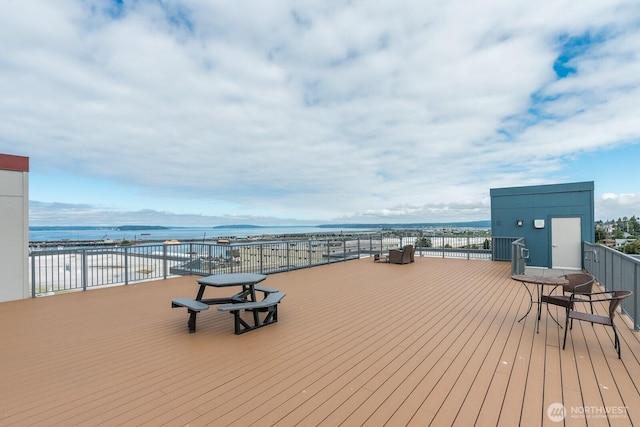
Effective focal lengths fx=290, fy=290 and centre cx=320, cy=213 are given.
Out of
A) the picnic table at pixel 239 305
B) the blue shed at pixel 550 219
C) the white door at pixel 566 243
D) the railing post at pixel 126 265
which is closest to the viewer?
the picnic table at pixel 239 305

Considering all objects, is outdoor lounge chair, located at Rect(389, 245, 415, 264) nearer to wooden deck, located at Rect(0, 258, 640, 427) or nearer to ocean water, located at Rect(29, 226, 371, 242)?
wooden deck, located at Rect(0, 258, 640, 427)

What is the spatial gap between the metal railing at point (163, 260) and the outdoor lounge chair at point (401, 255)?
6.50 feet

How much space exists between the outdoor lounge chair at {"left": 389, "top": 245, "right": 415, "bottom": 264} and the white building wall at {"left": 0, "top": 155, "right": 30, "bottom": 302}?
35.0 ft

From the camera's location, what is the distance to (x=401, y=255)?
1145cm

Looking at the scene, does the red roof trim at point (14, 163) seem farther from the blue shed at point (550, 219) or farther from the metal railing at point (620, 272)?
the blue shed at point (550, 219)

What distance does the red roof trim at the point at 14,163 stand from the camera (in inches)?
237

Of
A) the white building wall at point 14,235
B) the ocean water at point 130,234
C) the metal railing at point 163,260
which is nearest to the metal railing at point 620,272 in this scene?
the metal railing at point 163,260

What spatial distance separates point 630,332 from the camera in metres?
4.06

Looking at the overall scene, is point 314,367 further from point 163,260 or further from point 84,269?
point 163,260

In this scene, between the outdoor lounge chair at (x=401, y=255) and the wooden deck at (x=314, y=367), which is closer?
the wooden deck at (x=314, y=367)

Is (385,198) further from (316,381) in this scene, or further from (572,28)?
(316,381)

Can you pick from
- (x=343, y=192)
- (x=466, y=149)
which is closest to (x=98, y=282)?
(x=466, y=149)

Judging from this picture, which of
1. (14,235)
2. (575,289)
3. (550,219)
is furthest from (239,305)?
(550,219)

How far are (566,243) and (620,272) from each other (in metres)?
6.70
